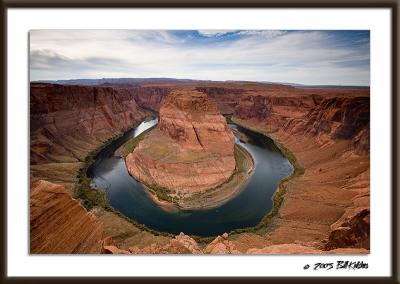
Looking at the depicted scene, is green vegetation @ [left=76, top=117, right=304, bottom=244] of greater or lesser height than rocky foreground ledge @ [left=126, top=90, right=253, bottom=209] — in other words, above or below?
below

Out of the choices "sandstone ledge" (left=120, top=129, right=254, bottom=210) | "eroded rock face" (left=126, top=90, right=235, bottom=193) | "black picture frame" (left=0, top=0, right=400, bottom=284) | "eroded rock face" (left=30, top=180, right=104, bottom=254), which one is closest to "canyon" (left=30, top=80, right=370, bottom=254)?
"eroded rock face" (left=30, top=180, right=104, bottom=254)

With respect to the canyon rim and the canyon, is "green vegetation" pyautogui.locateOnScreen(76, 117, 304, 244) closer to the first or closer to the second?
the canyon rim

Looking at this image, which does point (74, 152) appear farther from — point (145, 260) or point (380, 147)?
point (380, 147)

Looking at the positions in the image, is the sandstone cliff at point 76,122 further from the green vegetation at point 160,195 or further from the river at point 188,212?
the river at point 188,212

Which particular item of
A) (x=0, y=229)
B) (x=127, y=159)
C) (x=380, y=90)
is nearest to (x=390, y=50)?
(x=380, y=90)

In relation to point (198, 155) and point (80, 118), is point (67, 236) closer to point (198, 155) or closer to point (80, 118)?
point (198, 155)
